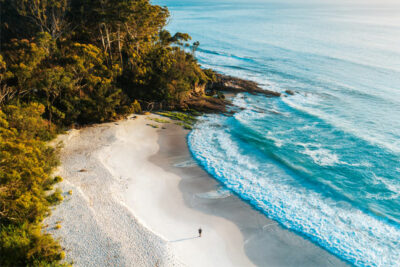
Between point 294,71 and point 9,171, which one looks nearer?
point 9,171

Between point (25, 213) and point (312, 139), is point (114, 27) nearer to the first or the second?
point (25, 213)

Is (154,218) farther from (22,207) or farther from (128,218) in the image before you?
(22,207)

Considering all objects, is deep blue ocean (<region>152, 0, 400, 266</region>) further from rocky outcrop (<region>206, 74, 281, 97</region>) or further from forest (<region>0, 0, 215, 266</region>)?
forest (<region>0, 0, 215, 266</region>)

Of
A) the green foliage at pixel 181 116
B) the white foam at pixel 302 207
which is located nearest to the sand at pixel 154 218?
the white foam at pixel 302 207

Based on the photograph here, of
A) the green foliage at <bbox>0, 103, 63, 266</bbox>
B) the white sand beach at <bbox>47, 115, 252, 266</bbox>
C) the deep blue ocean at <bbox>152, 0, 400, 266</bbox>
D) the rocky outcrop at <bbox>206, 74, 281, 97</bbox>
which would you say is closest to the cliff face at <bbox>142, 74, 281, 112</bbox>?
the rocky outcrop at <bbox>206, 74, 281, 97</bbox>

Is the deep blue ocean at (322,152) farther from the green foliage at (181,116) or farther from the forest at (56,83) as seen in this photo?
the forest at (56,83)

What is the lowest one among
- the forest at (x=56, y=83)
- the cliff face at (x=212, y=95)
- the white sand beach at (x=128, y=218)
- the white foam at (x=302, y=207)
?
the white foam at (x=302, y=207)

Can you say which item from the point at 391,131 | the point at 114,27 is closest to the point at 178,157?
the point at 114,27
